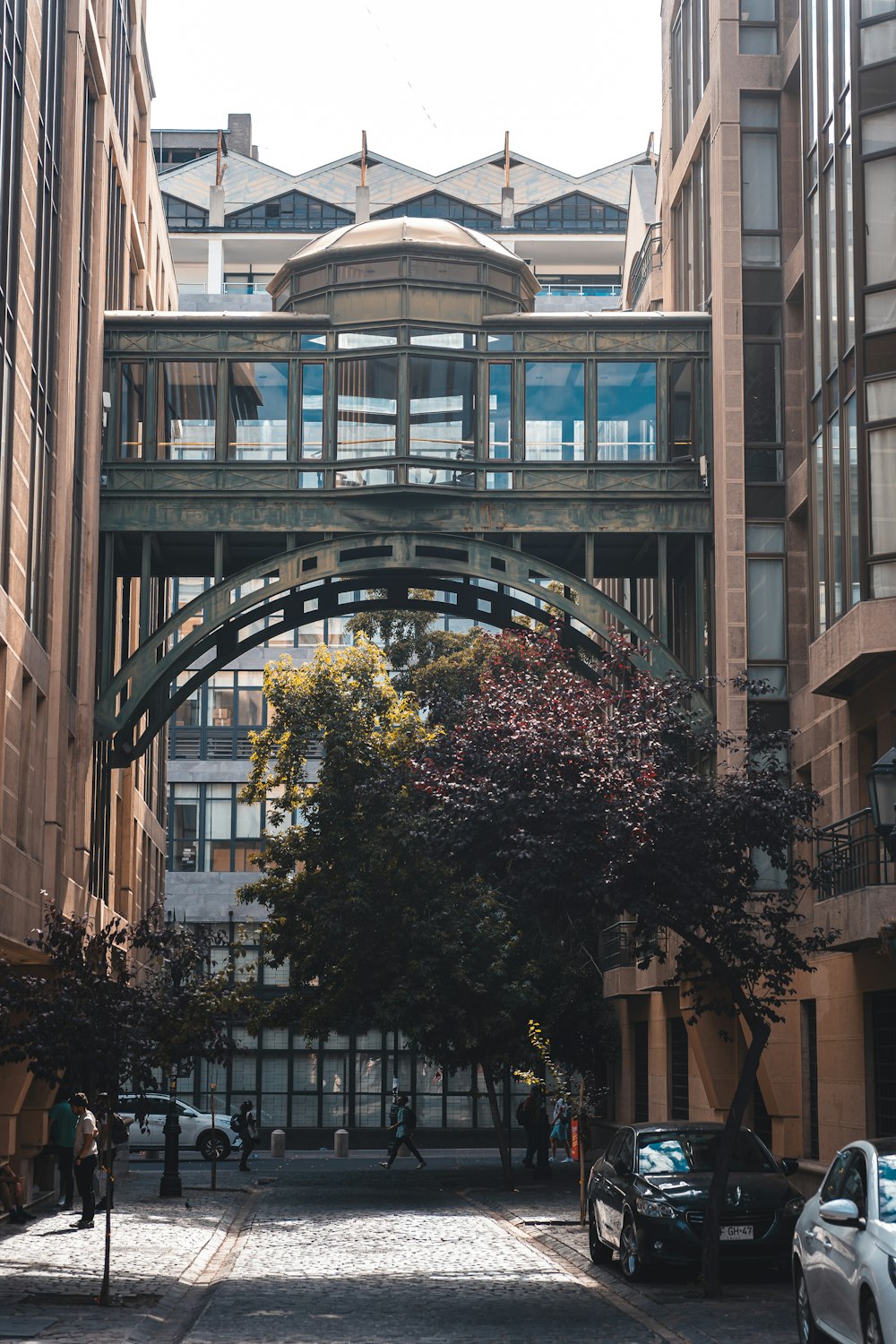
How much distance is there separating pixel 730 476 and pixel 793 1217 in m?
14.8

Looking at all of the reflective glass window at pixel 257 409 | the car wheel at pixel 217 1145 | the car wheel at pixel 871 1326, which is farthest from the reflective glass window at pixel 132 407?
the car wheel at pixel 871 1326

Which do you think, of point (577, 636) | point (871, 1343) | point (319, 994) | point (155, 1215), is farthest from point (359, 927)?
point (871, 1343)

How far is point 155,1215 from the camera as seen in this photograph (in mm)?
27078

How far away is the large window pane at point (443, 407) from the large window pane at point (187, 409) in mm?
3460

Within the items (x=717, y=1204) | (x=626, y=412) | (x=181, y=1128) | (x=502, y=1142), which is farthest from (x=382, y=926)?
(x=717, y=1204)

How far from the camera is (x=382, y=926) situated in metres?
35.0

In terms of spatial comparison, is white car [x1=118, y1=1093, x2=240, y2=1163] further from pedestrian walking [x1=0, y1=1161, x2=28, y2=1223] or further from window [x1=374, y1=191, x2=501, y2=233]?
window [x1=374, y1=191, x2=501, y2=233]

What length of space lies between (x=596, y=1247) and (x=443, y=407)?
617 inches

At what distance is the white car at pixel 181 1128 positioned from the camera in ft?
143

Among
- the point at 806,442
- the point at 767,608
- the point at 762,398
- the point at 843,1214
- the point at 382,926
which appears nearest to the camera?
the point at 843,1214

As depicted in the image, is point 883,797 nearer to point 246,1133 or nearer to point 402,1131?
point 402,1131

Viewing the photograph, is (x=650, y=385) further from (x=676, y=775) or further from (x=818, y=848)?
(x=676, y=775)

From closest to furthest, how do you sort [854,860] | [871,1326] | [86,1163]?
[871,1326] → [854,860] → [86,1163]

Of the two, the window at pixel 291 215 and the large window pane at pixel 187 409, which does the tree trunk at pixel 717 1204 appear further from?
the window at pixel 291 215
